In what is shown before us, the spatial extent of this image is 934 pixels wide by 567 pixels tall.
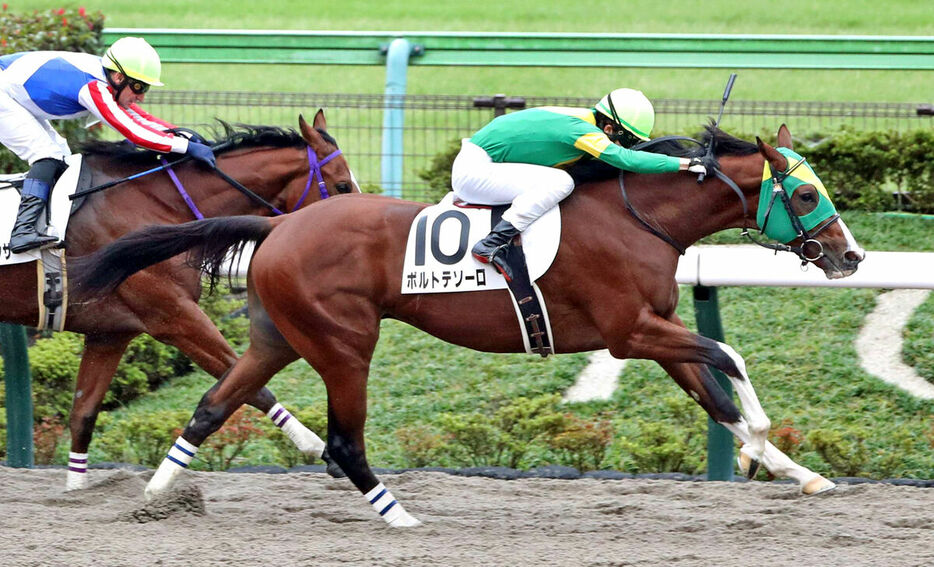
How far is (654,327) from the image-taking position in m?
4.80

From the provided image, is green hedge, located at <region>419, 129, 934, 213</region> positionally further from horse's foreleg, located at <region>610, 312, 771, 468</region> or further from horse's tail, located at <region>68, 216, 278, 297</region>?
horse's tail, located at <region>68, 216, 278, 297</region>

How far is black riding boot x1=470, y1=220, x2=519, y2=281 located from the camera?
481 centimetres

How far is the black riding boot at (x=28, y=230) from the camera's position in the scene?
534 centimetres

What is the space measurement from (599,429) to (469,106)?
4.20 metres

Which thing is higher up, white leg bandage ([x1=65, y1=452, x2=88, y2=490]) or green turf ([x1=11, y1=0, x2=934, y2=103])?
green turf ([x1=11, y1=0, x2=934, y2=103])

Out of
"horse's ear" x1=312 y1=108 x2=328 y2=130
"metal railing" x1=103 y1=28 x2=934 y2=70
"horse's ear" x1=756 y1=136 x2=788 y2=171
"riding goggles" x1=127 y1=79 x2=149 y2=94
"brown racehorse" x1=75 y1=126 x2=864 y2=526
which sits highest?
"metal railing" x1=103 y1=28 x2=934 y2=70

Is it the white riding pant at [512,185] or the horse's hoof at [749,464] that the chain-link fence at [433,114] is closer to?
the white riding pant at [512,185]

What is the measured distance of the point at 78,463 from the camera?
557 centimetres

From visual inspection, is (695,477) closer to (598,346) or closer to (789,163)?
(598,346)

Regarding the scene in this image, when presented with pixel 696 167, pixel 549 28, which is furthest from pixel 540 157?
pixel 549 28

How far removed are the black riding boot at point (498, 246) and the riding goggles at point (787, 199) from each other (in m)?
1.00

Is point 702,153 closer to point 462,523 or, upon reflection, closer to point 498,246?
point 498,246

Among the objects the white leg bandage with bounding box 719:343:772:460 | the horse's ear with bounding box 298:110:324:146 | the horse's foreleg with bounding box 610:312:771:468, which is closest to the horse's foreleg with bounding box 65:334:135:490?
the horse's ear with bounding box 298:110:324:146

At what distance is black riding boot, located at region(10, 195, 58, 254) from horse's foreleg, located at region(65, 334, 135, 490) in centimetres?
54
